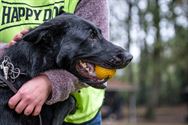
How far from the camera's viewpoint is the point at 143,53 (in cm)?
3625

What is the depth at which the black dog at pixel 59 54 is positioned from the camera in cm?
279

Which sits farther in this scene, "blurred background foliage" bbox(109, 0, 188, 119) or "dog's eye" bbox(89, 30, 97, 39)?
"blurred background foliage" bbox(109, 0, 188, 119)

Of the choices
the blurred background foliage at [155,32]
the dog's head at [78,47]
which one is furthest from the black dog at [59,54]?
the blurred background foliage at [155,32]

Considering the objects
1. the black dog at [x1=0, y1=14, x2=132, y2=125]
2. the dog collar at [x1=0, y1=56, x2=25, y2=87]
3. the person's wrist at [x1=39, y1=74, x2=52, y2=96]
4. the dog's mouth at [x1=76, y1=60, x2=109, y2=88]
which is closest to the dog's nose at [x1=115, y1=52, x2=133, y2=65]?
the black dog at [x1=0, y1=14, x2=132, y2=125]

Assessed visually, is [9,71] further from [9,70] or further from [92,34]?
[92,34]

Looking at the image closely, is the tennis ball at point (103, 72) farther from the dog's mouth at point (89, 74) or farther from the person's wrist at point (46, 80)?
the person's wrist at point (46, 80)

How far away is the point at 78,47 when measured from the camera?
9.25 ft

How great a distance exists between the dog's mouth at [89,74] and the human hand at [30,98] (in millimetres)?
240

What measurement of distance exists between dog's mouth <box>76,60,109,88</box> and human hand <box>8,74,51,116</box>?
0.79 ft

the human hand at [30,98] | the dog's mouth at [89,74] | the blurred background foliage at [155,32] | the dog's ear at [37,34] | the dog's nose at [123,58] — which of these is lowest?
the blurred background foliage at [155,32]

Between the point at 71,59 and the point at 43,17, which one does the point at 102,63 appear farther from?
the point at 43,17

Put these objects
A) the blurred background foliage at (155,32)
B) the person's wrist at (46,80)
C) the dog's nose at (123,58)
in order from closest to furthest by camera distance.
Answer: the dog's nose at (123,58)
the person's wrist at (46,80)
the blurred background foliage at (155,32)

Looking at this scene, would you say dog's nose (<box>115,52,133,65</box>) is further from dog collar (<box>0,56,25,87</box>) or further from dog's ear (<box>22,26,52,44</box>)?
dog collar (<box>0,56,25,87</box>)

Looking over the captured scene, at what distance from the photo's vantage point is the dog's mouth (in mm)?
2804
